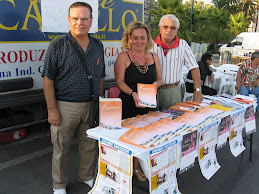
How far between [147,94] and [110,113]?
1.20 ft

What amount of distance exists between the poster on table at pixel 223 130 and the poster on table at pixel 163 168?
79 centimetres

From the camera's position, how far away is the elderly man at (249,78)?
4977 mm

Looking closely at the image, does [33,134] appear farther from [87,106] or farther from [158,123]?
[158,123]

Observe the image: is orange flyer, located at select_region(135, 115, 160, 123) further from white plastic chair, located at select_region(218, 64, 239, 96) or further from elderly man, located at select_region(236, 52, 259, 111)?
white plastic chair, located at select_region(218, 64, 239, 96)

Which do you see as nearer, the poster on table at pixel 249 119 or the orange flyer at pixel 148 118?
the orange flyer at pixel 148 118

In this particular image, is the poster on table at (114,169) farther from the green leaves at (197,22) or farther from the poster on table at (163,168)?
the green leaves at (197,22)

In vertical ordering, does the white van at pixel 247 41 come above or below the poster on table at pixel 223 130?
above

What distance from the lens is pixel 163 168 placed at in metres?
1.76

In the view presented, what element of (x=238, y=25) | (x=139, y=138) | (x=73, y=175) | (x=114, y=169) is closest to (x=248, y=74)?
(x=73, y=175)

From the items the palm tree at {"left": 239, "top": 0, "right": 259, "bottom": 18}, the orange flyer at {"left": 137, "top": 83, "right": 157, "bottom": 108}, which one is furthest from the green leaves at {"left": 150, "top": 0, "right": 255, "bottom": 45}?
the orange flyer at {"left": 137, "top": 83, "right": 157, "bottom": 108}

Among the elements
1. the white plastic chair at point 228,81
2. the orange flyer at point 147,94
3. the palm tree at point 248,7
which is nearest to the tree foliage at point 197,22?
the palm tree at point 248,7

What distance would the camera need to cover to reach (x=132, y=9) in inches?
133

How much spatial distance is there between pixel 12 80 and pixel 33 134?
1.26 m

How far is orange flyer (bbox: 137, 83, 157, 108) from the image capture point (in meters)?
2.03
